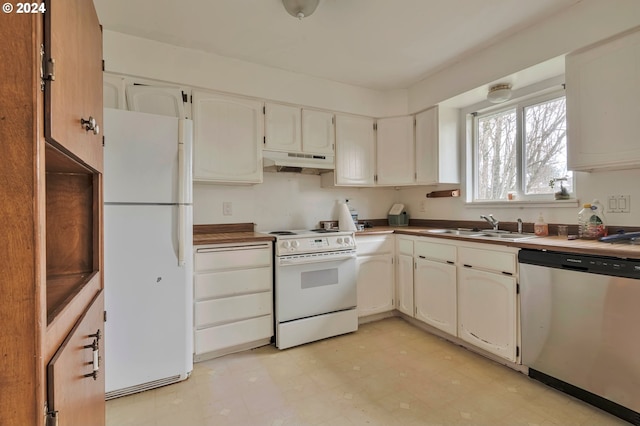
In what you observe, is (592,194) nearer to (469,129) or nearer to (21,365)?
(469,129)

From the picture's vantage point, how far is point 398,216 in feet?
11.8

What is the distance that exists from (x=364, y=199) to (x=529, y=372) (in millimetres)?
2182

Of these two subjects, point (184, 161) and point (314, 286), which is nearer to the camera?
point (184, 161)

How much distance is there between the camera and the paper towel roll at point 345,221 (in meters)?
2.98

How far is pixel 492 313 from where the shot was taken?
→ 214 centimetres

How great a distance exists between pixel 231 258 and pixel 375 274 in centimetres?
140

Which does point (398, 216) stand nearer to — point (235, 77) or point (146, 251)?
point (235, 77)

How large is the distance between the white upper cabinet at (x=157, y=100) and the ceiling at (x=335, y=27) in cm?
38

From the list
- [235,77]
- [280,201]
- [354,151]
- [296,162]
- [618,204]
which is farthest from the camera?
[354,151]

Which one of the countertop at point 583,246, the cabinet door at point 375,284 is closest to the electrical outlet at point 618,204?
the countertop at point 583,246

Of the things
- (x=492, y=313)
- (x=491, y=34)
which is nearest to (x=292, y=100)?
(x=491, y=34)

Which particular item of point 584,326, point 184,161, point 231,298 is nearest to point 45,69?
point 184,161

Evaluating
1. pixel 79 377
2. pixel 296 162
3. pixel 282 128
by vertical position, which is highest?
pixel 282 128

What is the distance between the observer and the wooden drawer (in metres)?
2.19
